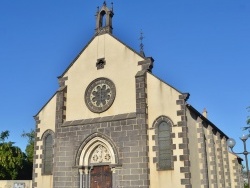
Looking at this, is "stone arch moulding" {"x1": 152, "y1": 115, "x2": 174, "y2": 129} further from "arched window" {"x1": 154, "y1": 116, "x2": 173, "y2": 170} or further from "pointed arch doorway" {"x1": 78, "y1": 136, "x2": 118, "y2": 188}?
"pointed arch doorway" {"x1": 78, "y1": 136, "x2": 118, "y2": 188}

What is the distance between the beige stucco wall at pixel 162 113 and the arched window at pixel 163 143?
196 millimetres

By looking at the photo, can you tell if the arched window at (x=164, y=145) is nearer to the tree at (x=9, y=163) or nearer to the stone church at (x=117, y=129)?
the stone church at (x=117, y=129)

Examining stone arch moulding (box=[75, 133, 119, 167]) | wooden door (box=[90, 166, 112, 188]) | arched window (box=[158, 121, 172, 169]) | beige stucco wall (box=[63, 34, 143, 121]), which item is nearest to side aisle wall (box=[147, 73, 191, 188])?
arched window (box=[158, 121, 172, 169])

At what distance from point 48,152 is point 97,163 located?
3622 millimetres

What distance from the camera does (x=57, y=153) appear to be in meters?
18.8

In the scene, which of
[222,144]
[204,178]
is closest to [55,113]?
[204,178]

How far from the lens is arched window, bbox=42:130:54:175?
19375 millimetres

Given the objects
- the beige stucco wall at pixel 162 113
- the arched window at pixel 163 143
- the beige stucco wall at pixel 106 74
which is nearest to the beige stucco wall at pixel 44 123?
the beige stucco wall at pixel 106 74

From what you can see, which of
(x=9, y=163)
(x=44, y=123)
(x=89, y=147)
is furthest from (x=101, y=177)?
(x=9, y=163)

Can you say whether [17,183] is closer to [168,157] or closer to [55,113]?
[55,113]

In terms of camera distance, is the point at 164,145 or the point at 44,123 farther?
the point at 44,123

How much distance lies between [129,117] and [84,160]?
12.1ft

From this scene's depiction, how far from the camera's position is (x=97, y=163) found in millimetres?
17953

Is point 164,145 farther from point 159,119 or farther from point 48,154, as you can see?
point 48,154
